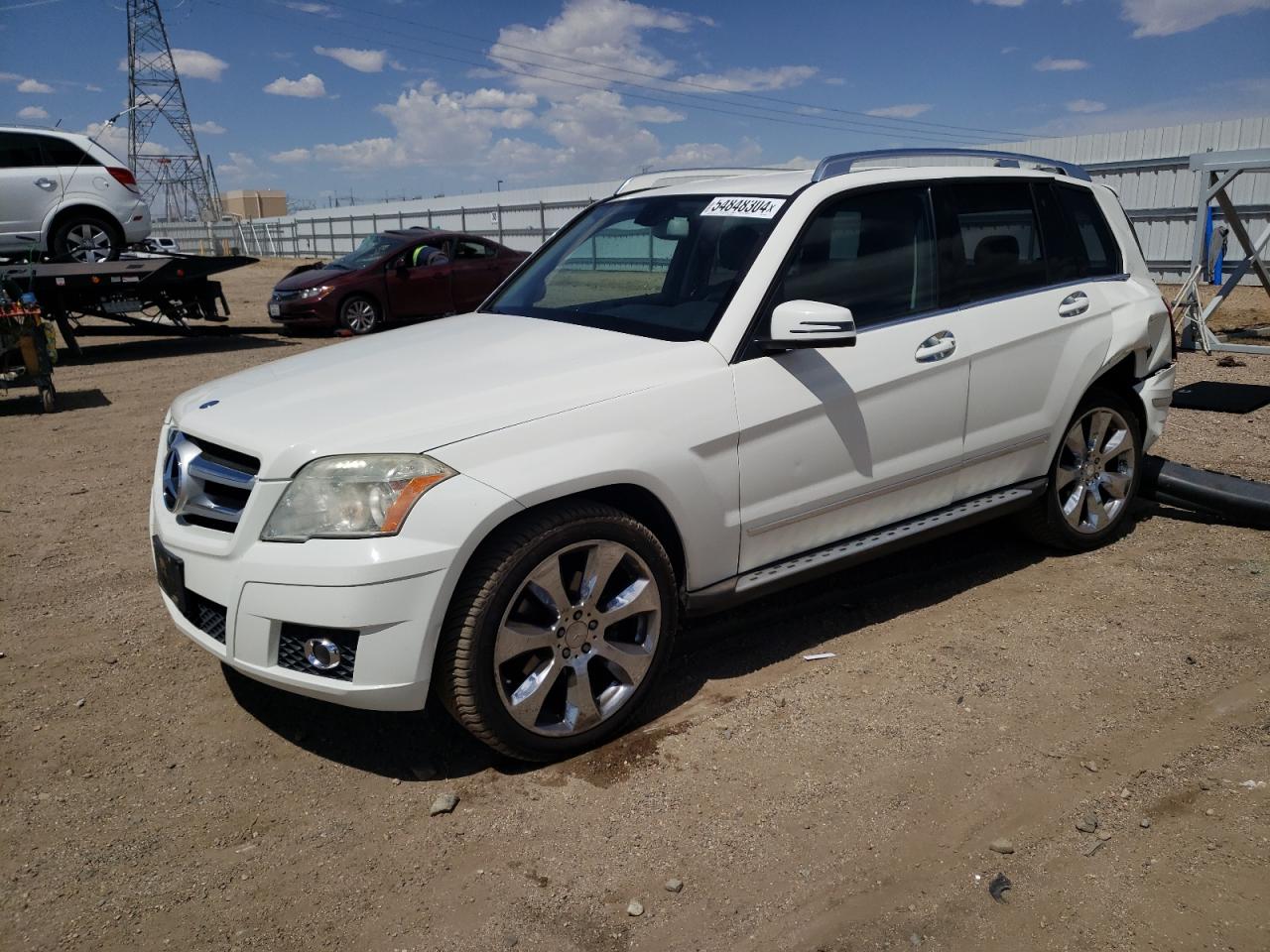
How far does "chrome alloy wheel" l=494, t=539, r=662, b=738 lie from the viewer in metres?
3.08

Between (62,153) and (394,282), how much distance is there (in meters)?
4.55

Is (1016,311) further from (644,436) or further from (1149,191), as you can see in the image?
(1149,191)

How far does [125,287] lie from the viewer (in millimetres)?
12555

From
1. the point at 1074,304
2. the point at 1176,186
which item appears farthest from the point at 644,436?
the point at 1176,186

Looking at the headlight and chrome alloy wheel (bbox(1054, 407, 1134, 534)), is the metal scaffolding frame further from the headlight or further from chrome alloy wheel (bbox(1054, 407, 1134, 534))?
the headlight

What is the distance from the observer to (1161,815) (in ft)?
9.59

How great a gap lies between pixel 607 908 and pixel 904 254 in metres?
2.72

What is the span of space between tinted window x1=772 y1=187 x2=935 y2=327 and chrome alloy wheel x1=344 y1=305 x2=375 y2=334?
40.2 ft

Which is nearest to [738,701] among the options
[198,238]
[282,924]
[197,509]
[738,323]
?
[738,323]

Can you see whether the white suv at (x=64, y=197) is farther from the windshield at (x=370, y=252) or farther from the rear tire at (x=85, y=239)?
the windshield at (x=370, y=252)

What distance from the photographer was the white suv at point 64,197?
41.8 feet

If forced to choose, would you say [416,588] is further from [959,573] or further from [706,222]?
[959,573]

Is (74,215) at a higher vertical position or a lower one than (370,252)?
higher

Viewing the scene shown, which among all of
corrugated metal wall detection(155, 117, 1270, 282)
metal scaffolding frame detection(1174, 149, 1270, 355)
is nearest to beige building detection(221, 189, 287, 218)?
corrugated metal wall detection(155, 117, 1270, 282)
